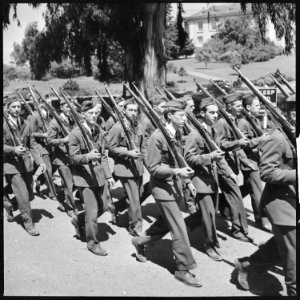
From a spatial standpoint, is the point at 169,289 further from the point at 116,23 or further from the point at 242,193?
the point at 116,23

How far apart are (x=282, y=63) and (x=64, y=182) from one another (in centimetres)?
1009

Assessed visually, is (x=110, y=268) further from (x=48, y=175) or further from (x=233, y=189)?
(x=48, y=175)

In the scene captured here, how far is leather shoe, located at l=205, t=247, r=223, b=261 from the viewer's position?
5.70 m

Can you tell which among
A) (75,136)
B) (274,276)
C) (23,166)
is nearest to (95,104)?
(75,136)

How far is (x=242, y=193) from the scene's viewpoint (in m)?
6.89

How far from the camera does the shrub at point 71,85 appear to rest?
1620cm

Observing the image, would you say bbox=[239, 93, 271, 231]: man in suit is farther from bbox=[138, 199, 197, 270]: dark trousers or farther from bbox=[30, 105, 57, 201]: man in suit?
bbox=[30, 105, 57, 201]: man in suit

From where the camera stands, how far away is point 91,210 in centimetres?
588

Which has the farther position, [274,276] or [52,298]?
[274,276]

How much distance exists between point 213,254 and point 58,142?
9.66 ft

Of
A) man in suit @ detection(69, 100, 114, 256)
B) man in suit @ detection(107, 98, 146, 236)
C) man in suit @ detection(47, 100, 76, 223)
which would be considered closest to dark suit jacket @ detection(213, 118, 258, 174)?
man in suit @ detection(107, 98, 146, 236)

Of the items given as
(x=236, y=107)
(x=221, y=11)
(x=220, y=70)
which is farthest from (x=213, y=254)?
(x=220, y=70)

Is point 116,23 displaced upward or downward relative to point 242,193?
upward

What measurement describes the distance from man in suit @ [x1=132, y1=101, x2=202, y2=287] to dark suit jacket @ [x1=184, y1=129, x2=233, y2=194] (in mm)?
362
